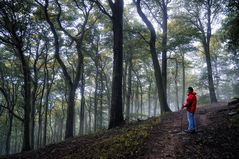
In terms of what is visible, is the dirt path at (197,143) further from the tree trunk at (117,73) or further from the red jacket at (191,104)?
the tree trunk at (117,73)

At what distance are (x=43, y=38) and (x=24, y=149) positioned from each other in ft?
37.8

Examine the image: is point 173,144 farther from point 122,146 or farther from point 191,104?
point 191,104

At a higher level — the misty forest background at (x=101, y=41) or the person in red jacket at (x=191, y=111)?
the misty forest background at (x=101, y=41)

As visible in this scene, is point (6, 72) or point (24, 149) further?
point (6, 72)

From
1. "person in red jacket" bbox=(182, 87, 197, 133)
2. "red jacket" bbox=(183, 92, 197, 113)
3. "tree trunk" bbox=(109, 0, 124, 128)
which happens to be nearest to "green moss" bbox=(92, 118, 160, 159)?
"person in red jacket" bbox=(182, 87, 197, 133)

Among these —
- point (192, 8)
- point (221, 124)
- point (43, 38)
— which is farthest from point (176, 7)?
point (221, 124)

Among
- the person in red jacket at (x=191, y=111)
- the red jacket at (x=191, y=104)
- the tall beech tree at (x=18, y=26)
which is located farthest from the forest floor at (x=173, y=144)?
the tall beech tree at (x=18, y=26)

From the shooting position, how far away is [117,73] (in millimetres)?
14555

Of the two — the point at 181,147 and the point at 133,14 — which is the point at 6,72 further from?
the point at 181,147

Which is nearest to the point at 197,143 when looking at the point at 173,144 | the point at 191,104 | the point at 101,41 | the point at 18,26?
the point at 173,144

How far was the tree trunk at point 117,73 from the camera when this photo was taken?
14.3m

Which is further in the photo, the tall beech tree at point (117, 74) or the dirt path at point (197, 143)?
A: the tall beech tree at point (117, 74)

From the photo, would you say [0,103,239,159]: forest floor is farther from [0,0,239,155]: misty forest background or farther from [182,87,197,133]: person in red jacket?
[0,0,239,155]: misty forest background

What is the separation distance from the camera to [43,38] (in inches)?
1001
